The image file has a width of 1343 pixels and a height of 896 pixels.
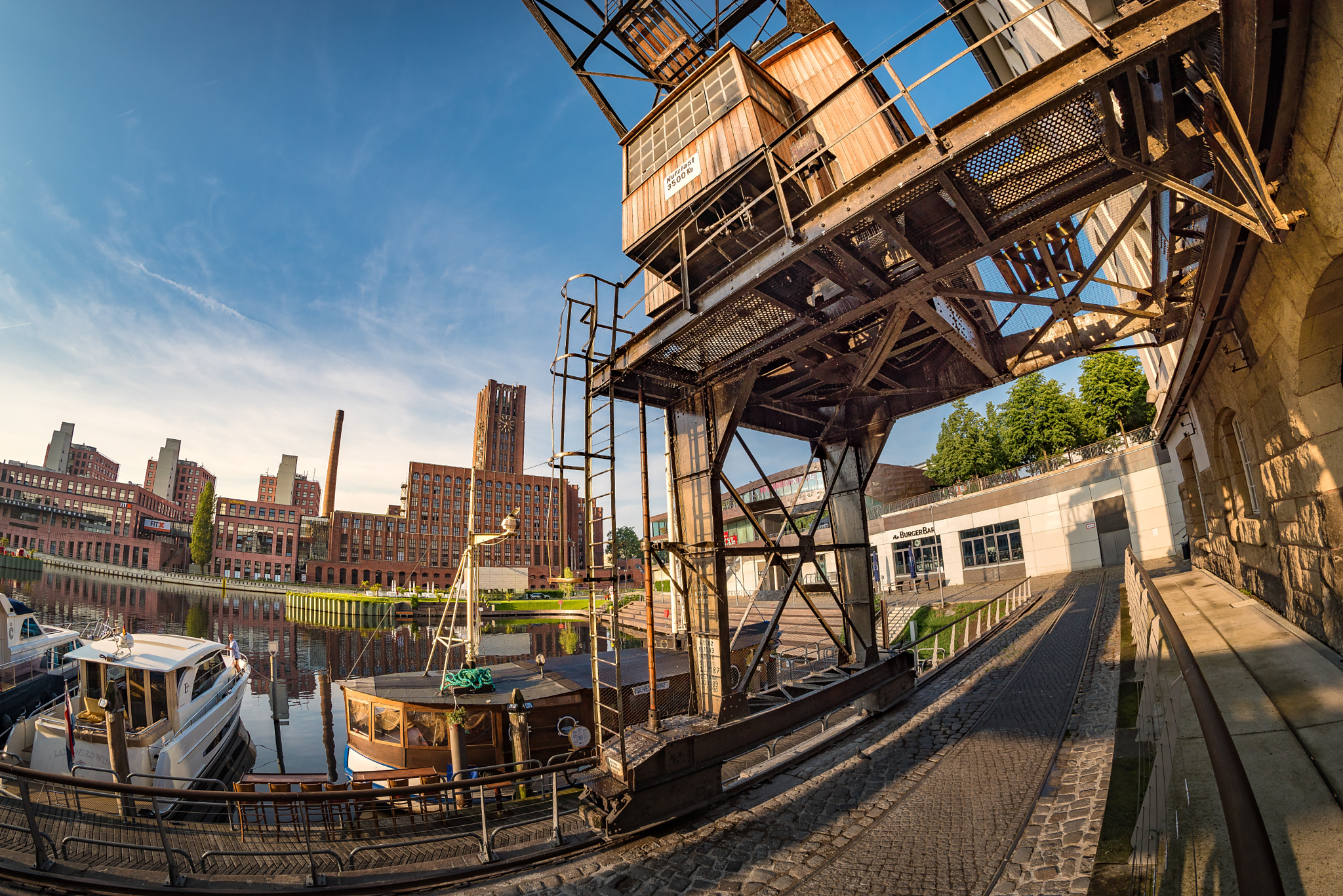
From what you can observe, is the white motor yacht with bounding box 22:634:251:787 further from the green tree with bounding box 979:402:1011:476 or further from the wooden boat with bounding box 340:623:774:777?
the green tree with bounding box 979:402:1011:476

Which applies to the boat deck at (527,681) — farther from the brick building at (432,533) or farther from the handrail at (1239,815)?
the brick building at (432,533)

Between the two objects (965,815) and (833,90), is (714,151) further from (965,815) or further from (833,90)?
(965,815)

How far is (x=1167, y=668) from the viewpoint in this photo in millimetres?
5941

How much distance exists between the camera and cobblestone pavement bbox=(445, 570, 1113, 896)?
5246 mm

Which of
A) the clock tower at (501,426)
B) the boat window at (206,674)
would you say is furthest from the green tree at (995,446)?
the clock tower at (501,426)

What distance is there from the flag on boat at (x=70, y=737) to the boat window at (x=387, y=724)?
6720 millimetres

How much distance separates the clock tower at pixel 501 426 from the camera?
392ft

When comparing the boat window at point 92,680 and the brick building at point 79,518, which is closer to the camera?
the boat window at point 92,680

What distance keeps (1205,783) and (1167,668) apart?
2.69 metres

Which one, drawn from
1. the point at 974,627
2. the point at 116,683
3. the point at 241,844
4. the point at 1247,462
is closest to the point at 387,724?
the point at 241,844

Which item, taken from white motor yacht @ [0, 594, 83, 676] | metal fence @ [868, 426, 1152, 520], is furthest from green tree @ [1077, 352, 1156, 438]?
white motor yacht @ [0, 594, 83, 676]

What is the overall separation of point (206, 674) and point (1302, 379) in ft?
83.8

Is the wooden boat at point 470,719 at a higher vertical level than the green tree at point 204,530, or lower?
lower

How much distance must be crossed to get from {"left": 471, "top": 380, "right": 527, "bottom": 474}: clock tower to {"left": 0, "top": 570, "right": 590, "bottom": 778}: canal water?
48.6 metres
